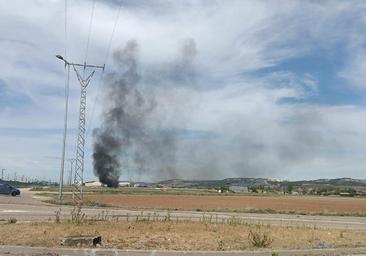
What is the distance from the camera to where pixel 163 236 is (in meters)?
15.0

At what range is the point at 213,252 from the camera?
12.6 meters

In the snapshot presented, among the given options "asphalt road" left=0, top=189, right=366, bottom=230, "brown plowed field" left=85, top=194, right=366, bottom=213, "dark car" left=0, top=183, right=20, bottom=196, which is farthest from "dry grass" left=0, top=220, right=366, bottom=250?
"dark car" left=0, top=183, right=20, bottom=196

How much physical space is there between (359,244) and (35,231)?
1002 cm

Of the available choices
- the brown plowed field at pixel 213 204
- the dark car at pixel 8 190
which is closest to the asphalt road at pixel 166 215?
the brown plowed field at pixel 213 204

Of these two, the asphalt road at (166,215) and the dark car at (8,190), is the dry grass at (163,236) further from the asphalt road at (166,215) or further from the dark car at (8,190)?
the dark car at (8,190)

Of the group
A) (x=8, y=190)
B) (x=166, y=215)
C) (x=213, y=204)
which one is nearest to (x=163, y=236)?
(x=166, y=215)

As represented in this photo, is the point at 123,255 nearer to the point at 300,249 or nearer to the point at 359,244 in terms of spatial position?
the point at 300,249

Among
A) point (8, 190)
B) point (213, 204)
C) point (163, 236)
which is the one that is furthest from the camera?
point (8, 190)

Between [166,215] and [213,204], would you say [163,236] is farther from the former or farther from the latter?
[213,204]

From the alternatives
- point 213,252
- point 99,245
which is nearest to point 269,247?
point 213,252

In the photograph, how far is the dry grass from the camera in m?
13.6

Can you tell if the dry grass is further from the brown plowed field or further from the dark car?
the dark car

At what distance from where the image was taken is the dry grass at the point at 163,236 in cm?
1362

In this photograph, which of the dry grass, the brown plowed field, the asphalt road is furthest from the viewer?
the brown plowed field
